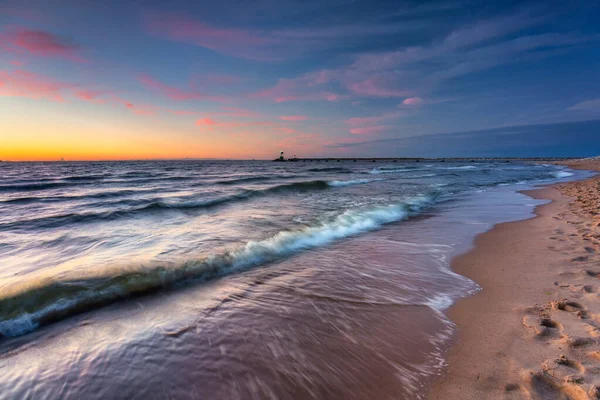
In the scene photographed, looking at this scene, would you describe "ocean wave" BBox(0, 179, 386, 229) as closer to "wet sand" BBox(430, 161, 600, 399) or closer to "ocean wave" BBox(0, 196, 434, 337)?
"ocean wave" BBox(0, 196, 434, 337)

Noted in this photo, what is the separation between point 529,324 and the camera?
10.2 ft

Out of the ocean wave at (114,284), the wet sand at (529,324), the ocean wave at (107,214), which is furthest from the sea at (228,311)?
the ocean wave at (107,214)

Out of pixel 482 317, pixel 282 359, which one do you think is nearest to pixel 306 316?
pixel 282 359

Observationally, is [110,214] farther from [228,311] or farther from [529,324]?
[529,324]

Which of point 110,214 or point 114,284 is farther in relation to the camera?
point 110,214

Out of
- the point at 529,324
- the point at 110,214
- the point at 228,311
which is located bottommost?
the point at 110,214

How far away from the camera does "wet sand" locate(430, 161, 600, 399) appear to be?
7.47 ft

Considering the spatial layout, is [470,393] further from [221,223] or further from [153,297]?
[221,223]

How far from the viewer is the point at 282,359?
275 cm

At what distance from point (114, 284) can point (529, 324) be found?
5.68 m

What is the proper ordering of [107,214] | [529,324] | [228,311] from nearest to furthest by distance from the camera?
1. [529,324]
2. [228,311]
3. [107,214]

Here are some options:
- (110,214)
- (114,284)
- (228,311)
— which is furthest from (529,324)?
(110,214)

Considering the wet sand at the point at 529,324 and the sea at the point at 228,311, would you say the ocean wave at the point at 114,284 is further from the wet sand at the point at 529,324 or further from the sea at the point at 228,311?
the wet sand at the point at 529,324

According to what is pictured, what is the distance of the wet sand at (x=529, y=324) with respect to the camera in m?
2.28
